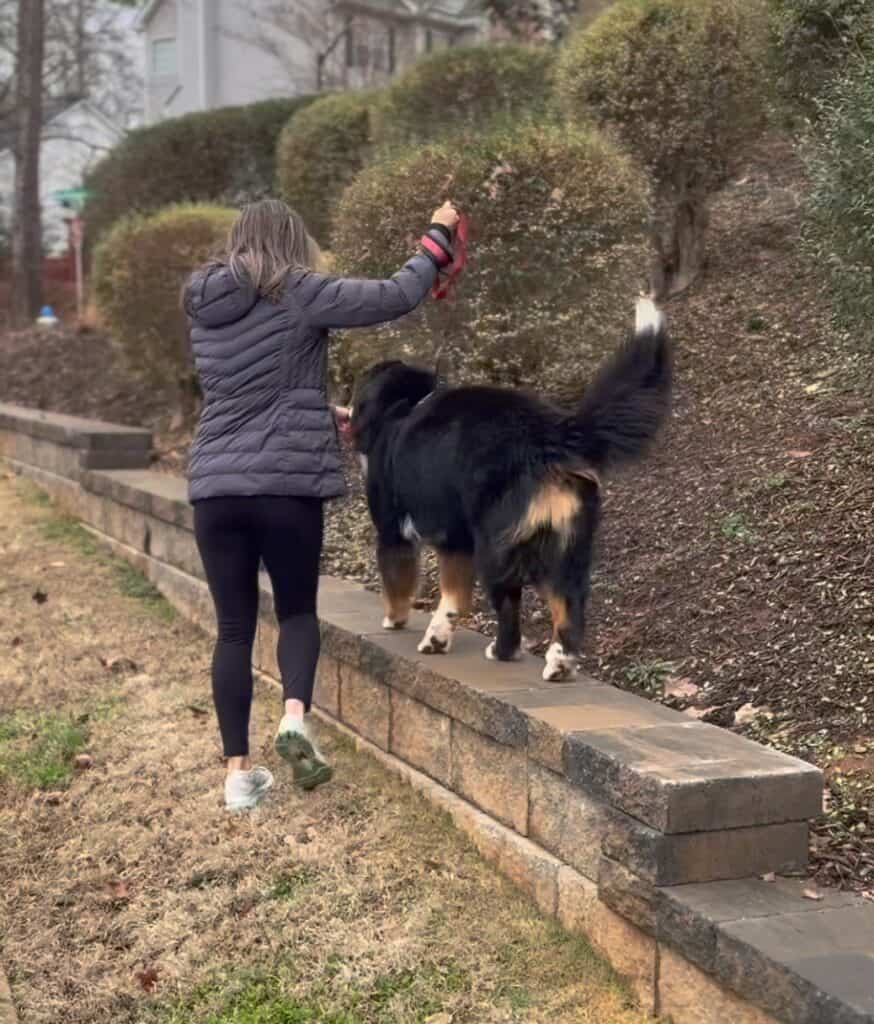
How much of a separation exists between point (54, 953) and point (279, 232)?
7.28 feet

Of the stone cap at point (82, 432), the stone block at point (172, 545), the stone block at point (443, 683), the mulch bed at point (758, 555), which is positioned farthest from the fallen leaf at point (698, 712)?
the stone cap at point (82, 432)

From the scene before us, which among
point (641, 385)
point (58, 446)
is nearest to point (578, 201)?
point (641, 385)

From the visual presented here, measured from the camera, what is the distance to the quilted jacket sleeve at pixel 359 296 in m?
4.17

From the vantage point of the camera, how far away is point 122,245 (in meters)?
11.0

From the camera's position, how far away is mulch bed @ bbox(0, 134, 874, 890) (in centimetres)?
409

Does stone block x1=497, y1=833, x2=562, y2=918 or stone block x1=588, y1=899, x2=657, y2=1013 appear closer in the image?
stone block x1=588, y1=899, x2=657, y2=1013

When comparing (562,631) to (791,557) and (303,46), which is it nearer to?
(791,557)

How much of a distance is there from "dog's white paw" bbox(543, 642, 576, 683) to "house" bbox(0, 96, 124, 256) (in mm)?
29234

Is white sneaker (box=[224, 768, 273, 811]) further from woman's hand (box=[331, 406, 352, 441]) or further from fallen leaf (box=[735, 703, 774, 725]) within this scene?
fallen leaf (box=[735, 703, 774, 725])

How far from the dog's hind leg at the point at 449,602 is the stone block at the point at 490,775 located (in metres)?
0.41

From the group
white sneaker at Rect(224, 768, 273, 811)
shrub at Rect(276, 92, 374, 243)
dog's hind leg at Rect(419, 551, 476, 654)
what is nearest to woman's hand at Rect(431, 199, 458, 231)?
dog's hind leg at Rect(419, 551, 476, 654)

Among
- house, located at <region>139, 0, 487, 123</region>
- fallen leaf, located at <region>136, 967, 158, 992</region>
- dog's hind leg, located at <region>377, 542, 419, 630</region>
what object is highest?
house, located at <region>139, 0, 487, 123</region>

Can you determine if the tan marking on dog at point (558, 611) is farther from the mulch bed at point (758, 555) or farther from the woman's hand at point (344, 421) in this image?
the woman's hand at point (344, 421)

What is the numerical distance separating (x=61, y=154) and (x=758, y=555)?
4283 centimetres
